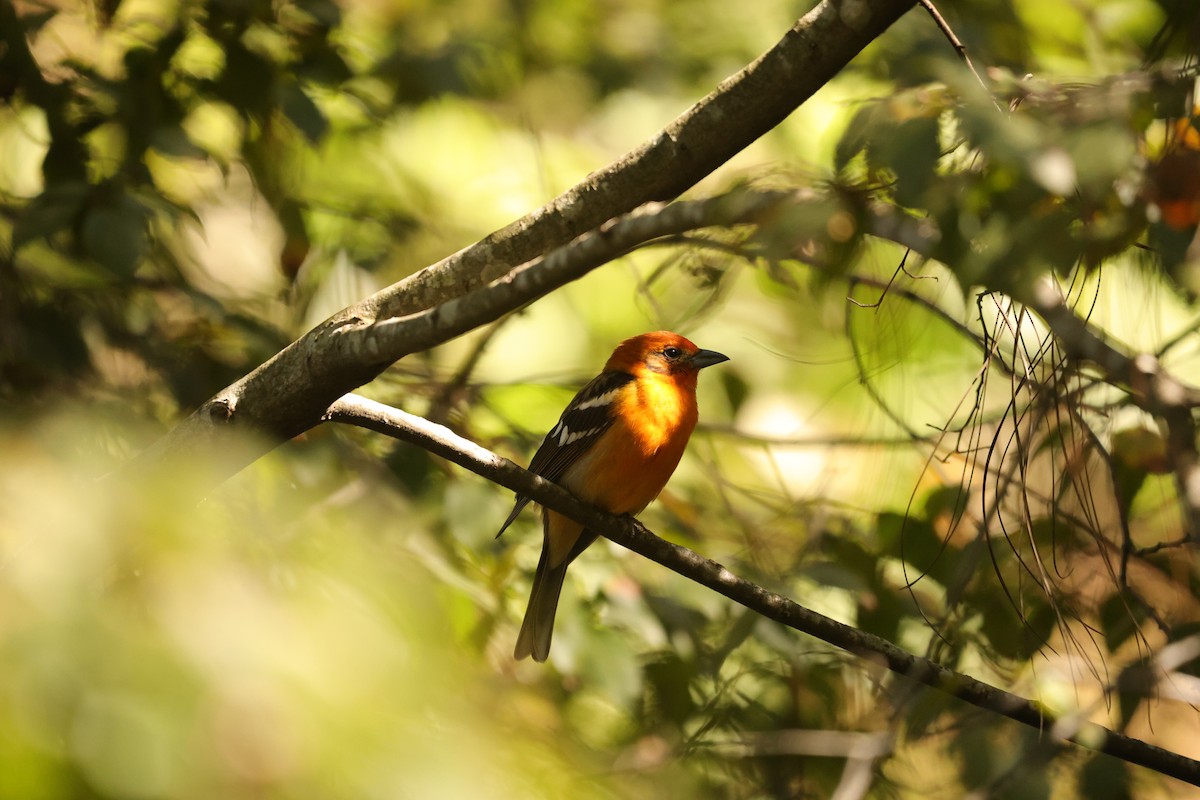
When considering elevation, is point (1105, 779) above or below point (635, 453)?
above

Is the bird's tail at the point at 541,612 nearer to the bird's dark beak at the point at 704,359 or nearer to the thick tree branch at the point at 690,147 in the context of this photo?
the bird's dark beak at the point at 704,359

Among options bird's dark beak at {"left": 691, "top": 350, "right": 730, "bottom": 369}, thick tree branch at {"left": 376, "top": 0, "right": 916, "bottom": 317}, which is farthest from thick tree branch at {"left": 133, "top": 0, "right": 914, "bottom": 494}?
bird's dark beak at {"left": 691, "top": 350, "right": 730, "bottom": 369}

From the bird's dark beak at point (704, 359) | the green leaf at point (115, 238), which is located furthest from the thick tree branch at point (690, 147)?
the bird's dark beak at point (704, 359)

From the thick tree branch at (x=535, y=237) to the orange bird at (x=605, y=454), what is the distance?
178 centimetres

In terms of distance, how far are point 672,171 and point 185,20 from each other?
2.54 m

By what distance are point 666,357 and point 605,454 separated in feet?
2.66

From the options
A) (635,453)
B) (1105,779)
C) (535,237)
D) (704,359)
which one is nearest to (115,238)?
(535,237)

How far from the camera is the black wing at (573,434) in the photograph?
194 inches

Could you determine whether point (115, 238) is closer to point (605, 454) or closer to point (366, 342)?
point (366, 342)

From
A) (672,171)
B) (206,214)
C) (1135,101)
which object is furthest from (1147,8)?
(206,214)

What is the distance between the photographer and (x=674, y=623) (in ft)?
14.1

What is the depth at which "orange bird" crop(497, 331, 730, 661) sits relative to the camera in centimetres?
470

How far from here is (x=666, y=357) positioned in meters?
5.38

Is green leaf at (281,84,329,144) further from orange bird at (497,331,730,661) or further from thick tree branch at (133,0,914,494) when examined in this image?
orange bird at (497,331,730,661)
